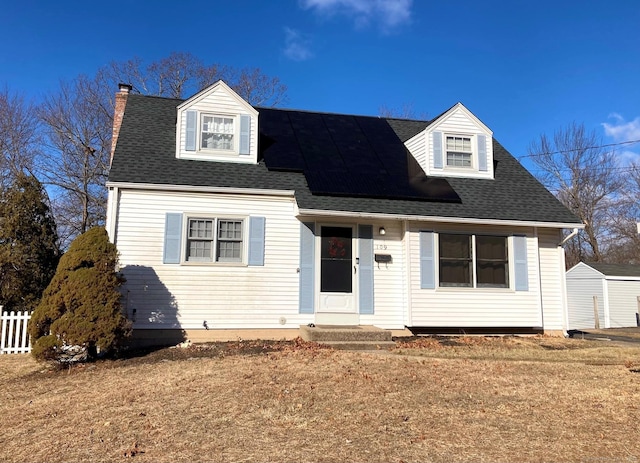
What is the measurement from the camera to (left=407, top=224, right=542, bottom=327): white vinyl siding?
33.9 ft

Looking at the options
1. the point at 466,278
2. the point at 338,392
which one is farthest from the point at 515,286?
the point at 338,392

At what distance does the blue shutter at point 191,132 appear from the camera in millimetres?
10781

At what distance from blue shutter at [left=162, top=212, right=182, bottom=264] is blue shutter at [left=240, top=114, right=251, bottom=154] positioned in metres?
2.45

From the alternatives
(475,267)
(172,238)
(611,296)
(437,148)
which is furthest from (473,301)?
(611,296)

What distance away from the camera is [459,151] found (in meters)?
12.4

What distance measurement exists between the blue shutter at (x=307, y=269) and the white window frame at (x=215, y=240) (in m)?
1.28

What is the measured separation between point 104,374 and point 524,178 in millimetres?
11326

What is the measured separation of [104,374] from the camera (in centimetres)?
686

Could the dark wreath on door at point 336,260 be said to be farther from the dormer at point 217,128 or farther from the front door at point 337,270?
the dormer at point 217,128

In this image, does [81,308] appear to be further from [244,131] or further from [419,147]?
[419,147]

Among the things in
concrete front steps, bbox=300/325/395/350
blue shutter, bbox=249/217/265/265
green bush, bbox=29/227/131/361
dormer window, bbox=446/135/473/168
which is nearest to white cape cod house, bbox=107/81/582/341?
blue shutter, bbox=249/217/265/265

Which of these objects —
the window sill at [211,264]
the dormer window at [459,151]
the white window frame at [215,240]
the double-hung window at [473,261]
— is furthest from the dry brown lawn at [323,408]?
the dormer window at [459,151]

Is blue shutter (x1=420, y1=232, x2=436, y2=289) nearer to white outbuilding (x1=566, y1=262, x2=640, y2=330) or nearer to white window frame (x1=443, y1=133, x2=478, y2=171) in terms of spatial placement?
white window frame (x1=443, y1=133, x2=478, y2=171)

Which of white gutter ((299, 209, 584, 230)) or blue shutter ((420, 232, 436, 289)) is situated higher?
white gutter ((299, 209, 584, 230))
